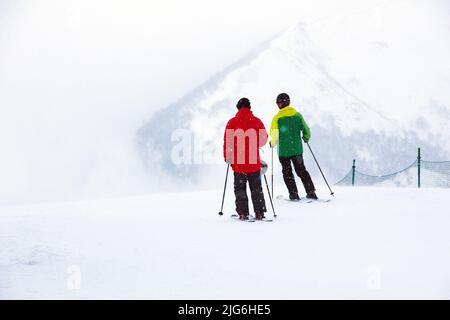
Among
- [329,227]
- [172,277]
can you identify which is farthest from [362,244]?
[172,277]

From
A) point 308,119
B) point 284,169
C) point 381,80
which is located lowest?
point 284,169

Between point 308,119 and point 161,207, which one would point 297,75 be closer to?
point 308,119

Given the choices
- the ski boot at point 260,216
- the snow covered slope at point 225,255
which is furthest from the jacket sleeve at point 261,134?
the snow covered slope at point 225,255

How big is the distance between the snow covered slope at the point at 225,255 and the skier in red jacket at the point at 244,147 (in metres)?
0.60

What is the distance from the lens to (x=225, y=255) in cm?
474

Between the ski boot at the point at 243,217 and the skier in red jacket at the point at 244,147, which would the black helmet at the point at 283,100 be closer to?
the skier in red jacket at the point at 244,147

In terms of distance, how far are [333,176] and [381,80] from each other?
18875mm

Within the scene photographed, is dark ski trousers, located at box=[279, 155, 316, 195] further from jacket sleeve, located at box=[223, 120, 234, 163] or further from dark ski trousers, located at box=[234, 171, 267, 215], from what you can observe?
jacket sleeve, located at box=[223, 120, 234, 163]

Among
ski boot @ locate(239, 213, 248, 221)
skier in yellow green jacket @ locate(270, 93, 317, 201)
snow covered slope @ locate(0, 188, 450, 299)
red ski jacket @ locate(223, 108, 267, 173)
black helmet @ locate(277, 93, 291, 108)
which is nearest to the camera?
snow covered slope @ locate(0, 188, 450, 299)

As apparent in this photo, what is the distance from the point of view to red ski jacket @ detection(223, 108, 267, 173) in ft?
22.5

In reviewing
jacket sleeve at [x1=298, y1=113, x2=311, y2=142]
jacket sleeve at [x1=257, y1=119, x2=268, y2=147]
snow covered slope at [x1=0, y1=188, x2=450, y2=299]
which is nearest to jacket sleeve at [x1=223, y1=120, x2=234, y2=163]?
jacket sleeve at [x1=257, y1=119, x2=268, y2=147]

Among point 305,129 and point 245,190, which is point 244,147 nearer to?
point 245,190

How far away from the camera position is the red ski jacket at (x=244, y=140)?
6.86m

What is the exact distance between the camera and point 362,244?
5.07 metres
